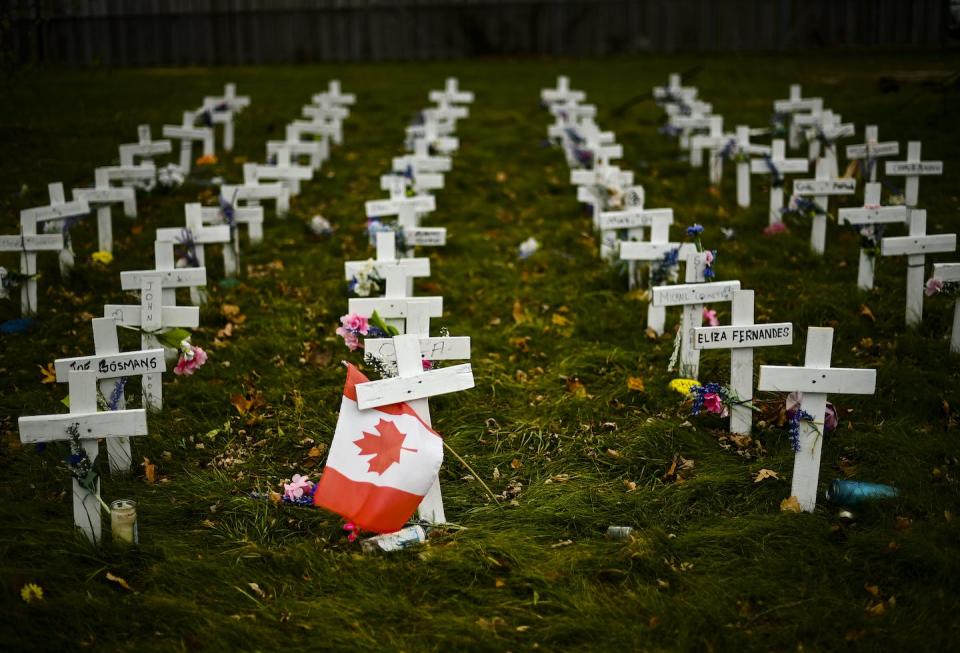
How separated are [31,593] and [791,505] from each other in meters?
3.14

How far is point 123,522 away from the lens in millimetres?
3449

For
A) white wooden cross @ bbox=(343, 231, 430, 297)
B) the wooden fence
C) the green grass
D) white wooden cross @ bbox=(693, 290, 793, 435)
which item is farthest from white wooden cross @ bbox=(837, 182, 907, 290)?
the wooden fence

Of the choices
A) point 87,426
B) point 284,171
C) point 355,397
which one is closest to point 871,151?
point 284,171

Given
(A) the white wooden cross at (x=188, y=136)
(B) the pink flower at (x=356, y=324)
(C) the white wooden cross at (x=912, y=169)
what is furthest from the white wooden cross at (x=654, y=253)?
(A) the white wooden cross at (x=188, y=136)

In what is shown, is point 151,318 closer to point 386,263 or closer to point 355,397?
point 386,263

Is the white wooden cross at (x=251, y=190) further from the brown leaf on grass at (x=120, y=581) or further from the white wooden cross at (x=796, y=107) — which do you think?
the white wooden cross at (x=796, y=107)

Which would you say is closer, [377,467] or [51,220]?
[377,467]

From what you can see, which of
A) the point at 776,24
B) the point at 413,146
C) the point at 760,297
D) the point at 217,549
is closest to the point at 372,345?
the point at 217,549

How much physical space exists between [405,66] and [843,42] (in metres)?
8.60

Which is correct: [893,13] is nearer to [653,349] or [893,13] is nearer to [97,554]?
[653,349]

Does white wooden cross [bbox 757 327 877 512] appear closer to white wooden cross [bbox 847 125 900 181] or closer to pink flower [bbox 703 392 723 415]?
pink flower [bbox 703 392 723 415]

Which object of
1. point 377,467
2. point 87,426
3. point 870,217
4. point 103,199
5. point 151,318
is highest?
point 103,199

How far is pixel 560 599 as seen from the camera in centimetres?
323

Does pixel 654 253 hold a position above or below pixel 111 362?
above
